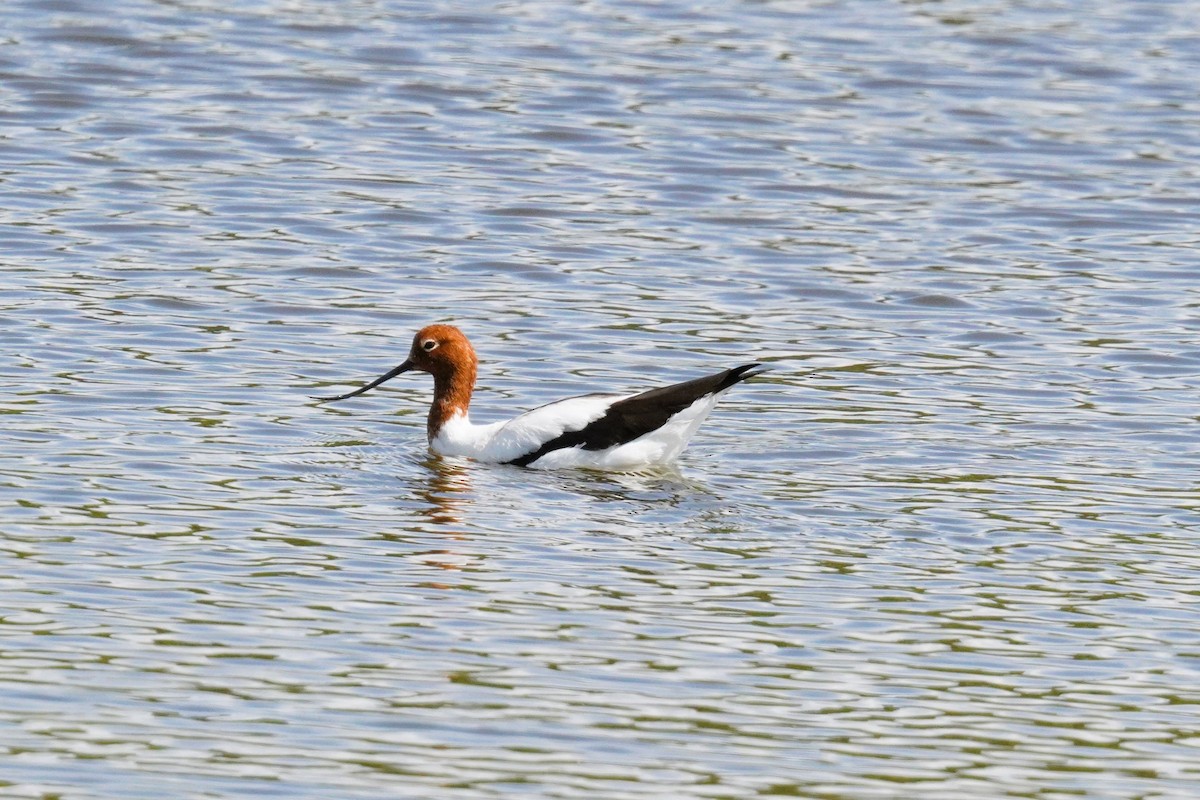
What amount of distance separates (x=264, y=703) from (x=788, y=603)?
2482 mm

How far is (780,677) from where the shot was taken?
8.49 metres

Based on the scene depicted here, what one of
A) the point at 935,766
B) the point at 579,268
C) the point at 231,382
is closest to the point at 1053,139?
the point at 579,268

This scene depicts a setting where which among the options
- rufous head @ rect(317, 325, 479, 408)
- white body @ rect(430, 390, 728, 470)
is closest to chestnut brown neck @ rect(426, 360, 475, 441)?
rufous head @ rect(317, 325, 479, 408)

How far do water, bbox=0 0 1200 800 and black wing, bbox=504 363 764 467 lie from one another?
1.02ft

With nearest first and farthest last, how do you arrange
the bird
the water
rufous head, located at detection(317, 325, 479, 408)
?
the water → the bird → rufous head, located at detection(317, 325, 479, 408)

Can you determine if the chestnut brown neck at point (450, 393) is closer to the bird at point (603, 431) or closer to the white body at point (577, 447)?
the bird at point (603, 431)

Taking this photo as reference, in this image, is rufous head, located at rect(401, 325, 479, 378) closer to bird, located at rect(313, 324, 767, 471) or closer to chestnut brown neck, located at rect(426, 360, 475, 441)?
chestnut brown neck, located at rect(426, 360, 475, 441)

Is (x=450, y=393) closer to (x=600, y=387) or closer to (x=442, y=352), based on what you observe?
(x=442, y=352)

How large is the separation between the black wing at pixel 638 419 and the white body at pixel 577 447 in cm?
3

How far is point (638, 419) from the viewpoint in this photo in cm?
1212

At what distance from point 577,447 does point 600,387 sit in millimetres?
1610

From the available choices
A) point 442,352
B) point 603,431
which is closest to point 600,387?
point 442,352

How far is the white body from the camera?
1209 cm

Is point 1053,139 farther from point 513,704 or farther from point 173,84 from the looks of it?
point 513,704
